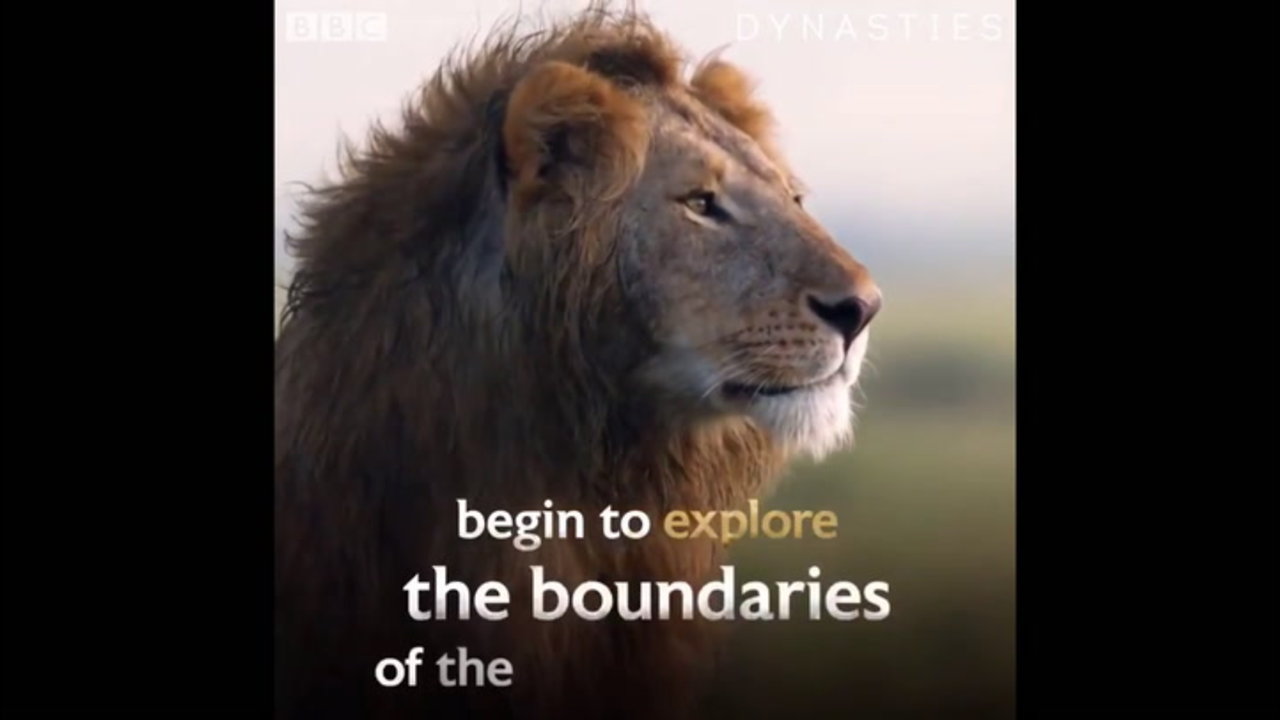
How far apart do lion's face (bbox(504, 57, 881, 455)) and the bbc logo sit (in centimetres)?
31

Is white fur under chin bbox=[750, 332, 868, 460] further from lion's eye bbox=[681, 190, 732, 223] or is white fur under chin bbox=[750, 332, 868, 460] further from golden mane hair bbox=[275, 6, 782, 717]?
lion's eye bbox=[681, 190, 732, 223]

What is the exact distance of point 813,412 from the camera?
287 cm

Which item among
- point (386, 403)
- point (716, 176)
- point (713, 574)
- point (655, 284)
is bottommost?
point (713, 574)

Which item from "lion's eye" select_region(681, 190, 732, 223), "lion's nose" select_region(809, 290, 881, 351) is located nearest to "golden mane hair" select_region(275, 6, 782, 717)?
"lion's eye" select_region(681, 190, 732, 223)

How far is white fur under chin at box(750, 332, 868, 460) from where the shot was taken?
2.85 m

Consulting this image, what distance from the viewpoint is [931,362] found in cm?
297

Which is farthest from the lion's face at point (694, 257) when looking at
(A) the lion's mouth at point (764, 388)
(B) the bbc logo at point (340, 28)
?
(B) the bbc logo at point (340, 28)

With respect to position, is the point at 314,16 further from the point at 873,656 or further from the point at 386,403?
the point at 873,656

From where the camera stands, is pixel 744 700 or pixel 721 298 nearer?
pixel 721 298

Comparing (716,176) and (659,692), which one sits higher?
(716,176)

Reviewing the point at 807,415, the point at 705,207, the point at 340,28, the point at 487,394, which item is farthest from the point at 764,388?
the point at 340,28

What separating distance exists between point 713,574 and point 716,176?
2.33 ft

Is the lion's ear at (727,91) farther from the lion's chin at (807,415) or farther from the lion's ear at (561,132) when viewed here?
the lion's chin at (807,415)

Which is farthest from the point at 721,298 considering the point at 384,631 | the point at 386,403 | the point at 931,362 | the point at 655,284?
the point at 384,631
